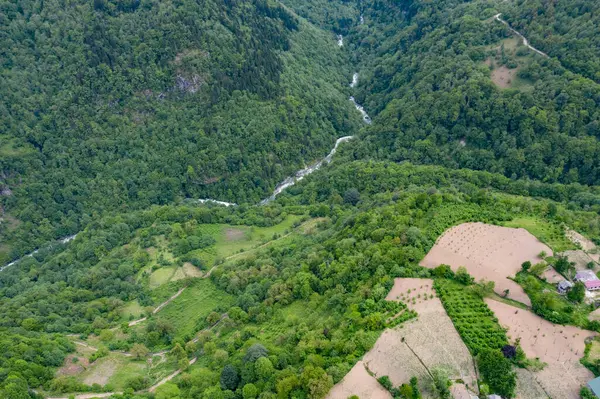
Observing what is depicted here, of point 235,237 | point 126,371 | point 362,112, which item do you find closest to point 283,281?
point 126,371

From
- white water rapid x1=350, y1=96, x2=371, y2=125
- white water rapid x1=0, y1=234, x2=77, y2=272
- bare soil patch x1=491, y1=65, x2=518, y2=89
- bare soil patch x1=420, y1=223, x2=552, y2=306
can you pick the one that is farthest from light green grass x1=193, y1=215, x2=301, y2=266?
bare soil patch x1=491, y1=65, x2=518, y2=89

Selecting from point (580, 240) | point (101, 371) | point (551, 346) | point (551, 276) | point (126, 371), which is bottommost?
point (126, 371)

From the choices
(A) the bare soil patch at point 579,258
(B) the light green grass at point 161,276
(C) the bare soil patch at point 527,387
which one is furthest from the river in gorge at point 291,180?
(C) the bare soil patch at point 527,387

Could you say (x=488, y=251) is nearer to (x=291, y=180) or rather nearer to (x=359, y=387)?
(x=359, y=387)

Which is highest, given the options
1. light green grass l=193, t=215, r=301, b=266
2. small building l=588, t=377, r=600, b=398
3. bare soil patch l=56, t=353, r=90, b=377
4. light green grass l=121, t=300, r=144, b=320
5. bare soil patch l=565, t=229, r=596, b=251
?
bare soil patch l=565, t=229, r=596, b=251

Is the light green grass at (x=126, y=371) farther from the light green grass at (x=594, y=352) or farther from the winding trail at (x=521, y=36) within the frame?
the winding trail at (x=521, y=36)

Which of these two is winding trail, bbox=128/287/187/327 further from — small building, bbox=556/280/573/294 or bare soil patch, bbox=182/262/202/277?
small building, bbox=556/280/573/294

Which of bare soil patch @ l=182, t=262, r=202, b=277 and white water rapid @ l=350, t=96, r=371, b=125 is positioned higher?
white water rapid @ l=350, t=96, r=371, b=125
